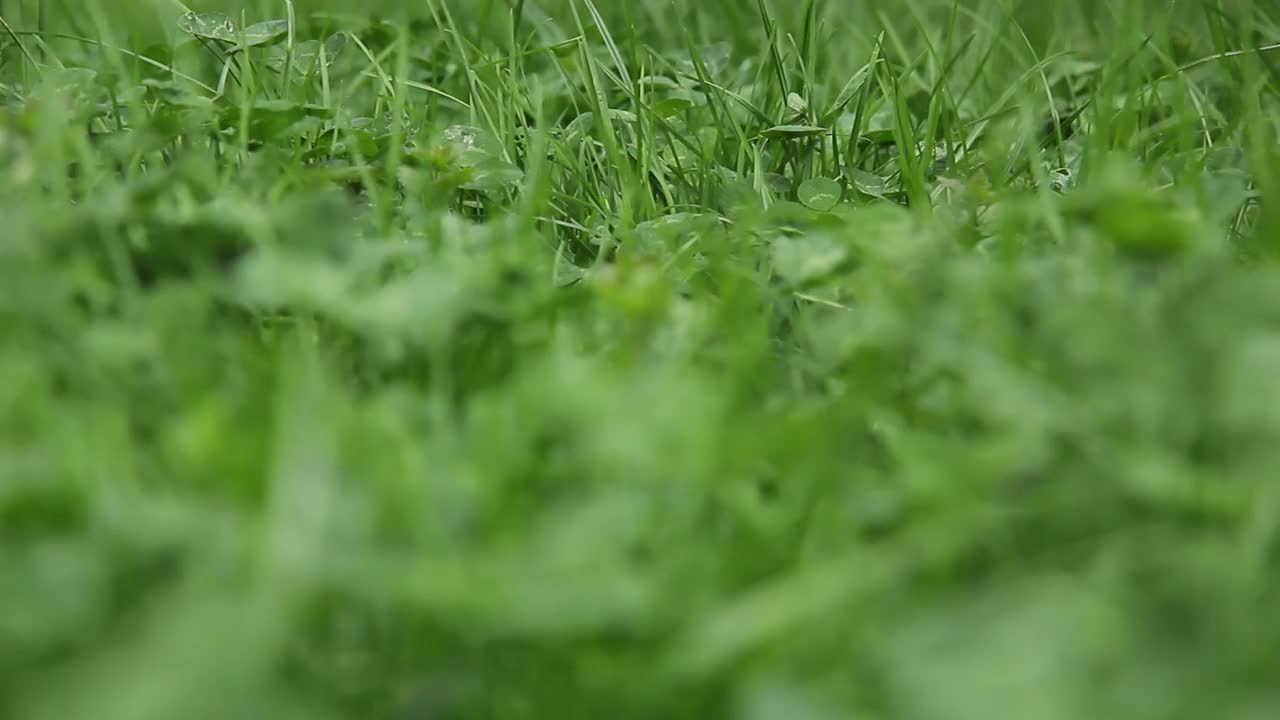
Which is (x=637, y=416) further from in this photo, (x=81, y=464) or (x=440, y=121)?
(x=440, y=121)

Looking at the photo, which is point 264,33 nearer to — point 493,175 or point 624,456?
point 493,175

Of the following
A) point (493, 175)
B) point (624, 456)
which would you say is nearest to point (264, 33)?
point (493, 175)

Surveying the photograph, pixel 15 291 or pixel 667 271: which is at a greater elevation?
pixel 15 291

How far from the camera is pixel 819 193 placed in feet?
6.72

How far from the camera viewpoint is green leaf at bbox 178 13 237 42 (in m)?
2.19

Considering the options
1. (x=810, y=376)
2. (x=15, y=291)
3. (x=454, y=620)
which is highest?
(x=15, y=291)

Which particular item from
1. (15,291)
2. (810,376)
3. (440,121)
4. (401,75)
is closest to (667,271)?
(810,376)

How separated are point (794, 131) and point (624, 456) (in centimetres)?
125

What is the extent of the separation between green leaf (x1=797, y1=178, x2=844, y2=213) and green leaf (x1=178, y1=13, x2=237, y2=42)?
3.38 ft

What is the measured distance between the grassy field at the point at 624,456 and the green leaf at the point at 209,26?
1.34 ft

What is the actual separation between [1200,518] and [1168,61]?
1.47 metres

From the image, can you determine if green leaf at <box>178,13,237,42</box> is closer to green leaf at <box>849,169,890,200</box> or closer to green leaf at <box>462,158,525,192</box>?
green leaf at <box>462,158,525,192</box>

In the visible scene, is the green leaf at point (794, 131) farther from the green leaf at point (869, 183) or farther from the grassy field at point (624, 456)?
the grassy field at point (624, 456)

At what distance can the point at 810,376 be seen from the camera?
1418 millimetres
